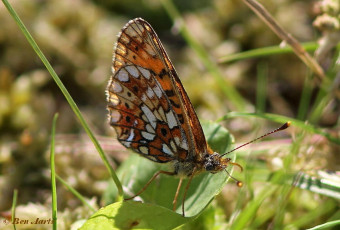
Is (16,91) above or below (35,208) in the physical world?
above

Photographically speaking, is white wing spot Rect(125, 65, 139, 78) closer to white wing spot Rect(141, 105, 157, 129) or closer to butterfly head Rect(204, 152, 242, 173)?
white wing spot Rect(141, 105, 157, 129)

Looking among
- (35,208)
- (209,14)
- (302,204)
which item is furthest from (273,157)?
(209,14)

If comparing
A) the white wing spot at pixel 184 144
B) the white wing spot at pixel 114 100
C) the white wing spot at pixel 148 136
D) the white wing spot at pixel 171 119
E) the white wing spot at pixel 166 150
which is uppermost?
the white wing spot at pixel 114 100

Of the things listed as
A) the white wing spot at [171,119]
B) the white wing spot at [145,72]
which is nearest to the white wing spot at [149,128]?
the white wing spot at [171,119]

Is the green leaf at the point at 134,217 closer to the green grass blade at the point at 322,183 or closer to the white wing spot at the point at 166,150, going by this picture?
the white wing spot at the point at 166,150

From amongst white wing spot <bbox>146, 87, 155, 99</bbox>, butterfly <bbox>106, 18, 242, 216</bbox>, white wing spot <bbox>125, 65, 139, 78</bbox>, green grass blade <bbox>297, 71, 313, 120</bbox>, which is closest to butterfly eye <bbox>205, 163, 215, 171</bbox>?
butterfly <bbox>106, 18, 242, 216</bbox>

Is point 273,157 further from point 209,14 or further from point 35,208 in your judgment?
point 209,14

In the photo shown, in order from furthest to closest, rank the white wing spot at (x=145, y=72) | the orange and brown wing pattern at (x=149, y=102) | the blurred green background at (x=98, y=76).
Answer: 1. the blurred green background at (x=98, y=76)
2. the white wing spot at (x=145, y=72)
3. the orange and brown wing pattern at (x=149, y=102)
